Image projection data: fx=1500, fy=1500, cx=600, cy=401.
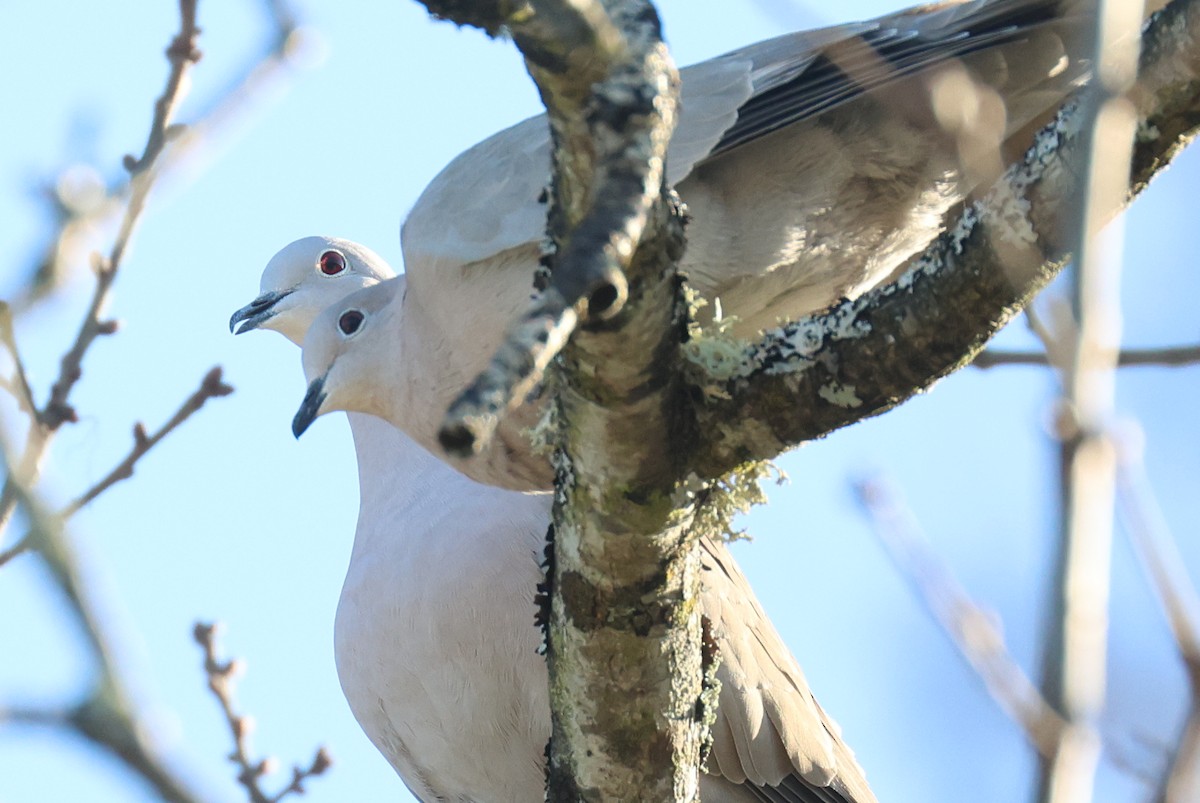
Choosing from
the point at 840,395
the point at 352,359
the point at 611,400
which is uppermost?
the point at 352,359

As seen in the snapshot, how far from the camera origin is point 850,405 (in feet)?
6.97

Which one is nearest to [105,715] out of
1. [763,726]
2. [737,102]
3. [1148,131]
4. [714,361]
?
[714,361]

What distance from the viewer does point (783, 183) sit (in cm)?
331

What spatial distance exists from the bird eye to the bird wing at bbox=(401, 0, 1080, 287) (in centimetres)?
38

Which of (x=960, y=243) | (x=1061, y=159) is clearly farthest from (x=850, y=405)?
(x=1061, y=159)

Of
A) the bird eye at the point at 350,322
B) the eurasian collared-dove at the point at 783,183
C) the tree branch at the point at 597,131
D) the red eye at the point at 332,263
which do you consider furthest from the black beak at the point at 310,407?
the tree branch at the point at 597,131

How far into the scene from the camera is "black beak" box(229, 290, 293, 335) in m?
4.79

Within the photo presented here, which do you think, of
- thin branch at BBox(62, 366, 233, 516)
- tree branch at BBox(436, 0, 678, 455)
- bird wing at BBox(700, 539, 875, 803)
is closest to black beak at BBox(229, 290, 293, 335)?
bird wing at BBox(700, 539, 875, 803)

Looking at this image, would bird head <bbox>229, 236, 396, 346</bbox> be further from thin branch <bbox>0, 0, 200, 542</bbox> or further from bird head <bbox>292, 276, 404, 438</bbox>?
thin branch <bbox>0, 0, 200, 542</bbox>

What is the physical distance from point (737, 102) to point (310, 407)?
4.31ft

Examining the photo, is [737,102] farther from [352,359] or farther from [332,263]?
[332,263]

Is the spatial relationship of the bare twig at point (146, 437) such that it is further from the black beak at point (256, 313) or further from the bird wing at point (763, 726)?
the black beak at point (256, 313)

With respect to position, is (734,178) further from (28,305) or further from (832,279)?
(28,305)

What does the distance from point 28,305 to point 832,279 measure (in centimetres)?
203
